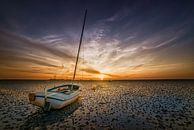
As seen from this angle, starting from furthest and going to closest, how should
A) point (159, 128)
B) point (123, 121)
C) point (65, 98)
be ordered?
point (65, 98)
point (123, 121)
point (159, 128)

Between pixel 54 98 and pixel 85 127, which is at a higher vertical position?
pixel 54 98

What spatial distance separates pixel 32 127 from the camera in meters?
10.9

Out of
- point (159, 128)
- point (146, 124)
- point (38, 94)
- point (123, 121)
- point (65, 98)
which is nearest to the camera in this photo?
point (159, 128)

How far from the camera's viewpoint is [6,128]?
10.7 metres

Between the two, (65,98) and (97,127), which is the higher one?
(65,98)

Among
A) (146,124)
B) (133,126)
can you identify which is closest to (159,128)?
(146,124)

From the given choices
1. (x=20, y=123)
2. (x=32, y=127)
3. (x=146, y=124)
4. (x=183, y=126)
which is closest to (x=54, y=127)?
(x=32, y=127)

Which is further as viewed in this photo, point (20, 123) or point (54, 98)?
point (54, 98)

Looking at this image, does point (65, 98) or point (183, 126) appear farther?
point (65, 98)

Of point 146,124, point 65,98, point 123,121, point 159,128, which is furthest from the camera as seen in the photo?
point 65,98

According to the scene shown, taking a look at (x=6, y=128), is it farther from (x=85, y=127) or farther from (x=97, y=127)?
(x=97, y=127)

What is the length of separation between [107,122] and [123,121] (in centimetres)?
171

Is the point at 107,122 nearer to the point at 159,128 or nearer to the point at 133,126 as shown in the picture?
the point at 133,126

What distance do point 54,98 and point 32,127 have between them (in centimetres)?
447
